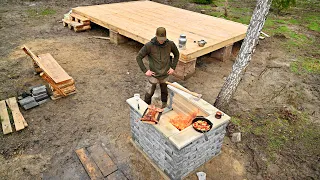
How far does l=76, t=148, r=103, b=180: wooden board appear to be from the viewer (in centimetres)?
422

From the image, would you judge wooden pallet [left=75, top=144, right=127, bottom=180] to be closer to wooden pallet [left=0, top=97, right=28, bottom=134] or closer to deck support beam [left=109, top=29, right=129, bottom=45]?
wooden pallet [left=0, top=97, right=28, bottom=134]

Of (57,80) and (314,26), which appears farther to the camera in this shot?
(314,26)

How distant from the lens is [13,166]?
14.5ft

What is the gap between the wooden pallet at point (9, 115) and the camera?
5235mm

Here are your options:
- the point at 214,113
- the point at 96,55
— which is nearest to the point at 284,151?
the point at 214,113

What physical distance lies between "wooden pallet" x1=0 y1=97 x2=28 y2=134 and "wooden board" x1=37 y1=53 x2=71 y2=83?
44.5 inches

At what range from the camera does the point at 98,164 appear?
4.43 metres

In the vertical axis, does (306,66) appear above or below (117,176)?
above

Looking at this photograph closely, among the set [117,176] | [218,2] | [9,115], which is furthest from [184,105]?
[218,2]

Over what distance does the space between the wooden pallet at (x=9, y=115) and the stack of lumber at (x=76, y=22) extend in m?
5.70

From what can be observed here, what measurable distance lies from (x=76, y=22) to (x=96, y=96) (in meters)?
6.34

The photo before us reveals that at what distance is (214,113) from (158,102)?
7.65ft

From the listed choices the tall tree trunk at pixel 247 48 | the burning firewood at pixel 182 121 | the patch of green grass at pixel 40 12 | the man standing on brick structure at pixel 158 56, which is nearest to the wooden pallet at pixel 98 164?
the burning firewood at pixel 182 121

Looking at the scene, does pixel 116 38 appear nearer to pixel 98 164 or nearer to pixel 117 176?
pixel 98 164
